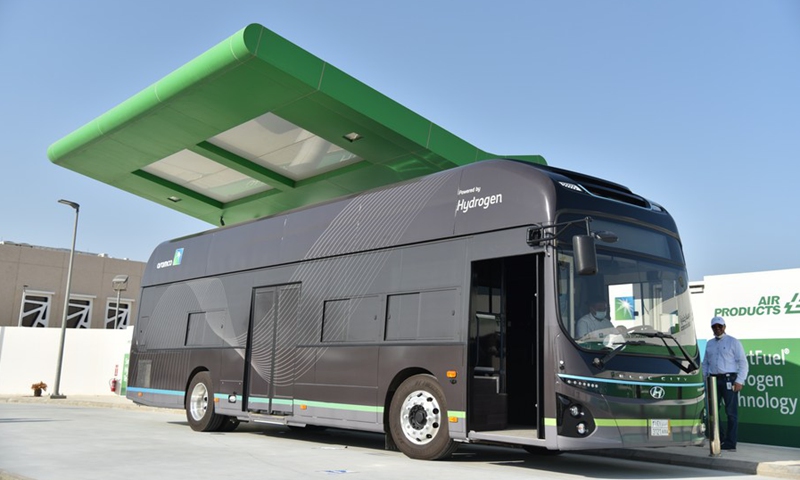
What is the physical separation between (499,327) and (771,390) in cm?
555

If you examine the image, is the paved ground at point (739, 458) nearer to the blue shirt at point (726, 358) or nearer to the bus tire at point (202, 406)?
the blue shirt at point (726, 358)

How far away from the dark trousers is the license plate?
3.24m

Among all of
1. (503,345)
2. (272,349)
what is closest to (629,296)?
(503,345)

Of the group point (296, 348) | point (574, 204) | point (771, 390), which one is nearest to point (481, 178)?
point (574, 204)

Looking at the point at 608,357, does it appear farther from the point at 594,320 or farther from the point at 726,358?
the point at 726,358

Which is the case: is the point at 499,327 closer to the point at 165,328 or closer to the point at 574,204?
the point at 574,204

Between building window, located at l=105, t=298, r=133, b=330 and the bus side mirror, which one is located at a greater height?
building window, located at l=105, t=298, r=133, b=330

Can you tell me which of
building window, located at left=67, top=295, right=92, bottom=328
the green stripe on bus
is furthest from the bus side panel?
building window, located at left=67, top=295, right=92, bottom=328

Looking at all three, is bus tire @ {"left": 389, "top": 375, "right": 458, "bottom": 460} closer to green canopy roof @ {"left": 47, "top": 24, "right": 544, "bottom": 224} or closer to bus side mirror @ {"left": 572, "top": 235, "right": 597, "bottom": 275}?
bus side mirror @ {"left": 572, "top": 235, "right": 597, "bottom": 275}

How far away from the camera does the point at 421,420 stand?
9.66 m

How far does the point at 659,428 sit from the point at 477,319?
2414 mm

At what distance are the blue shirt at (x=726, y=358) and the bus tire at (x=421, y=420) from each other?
4541 millimetres

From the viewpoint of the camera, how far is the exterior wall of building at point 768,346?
1181 cm

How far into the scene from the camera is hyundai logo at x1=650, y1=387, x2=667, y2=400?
833 centimetres
